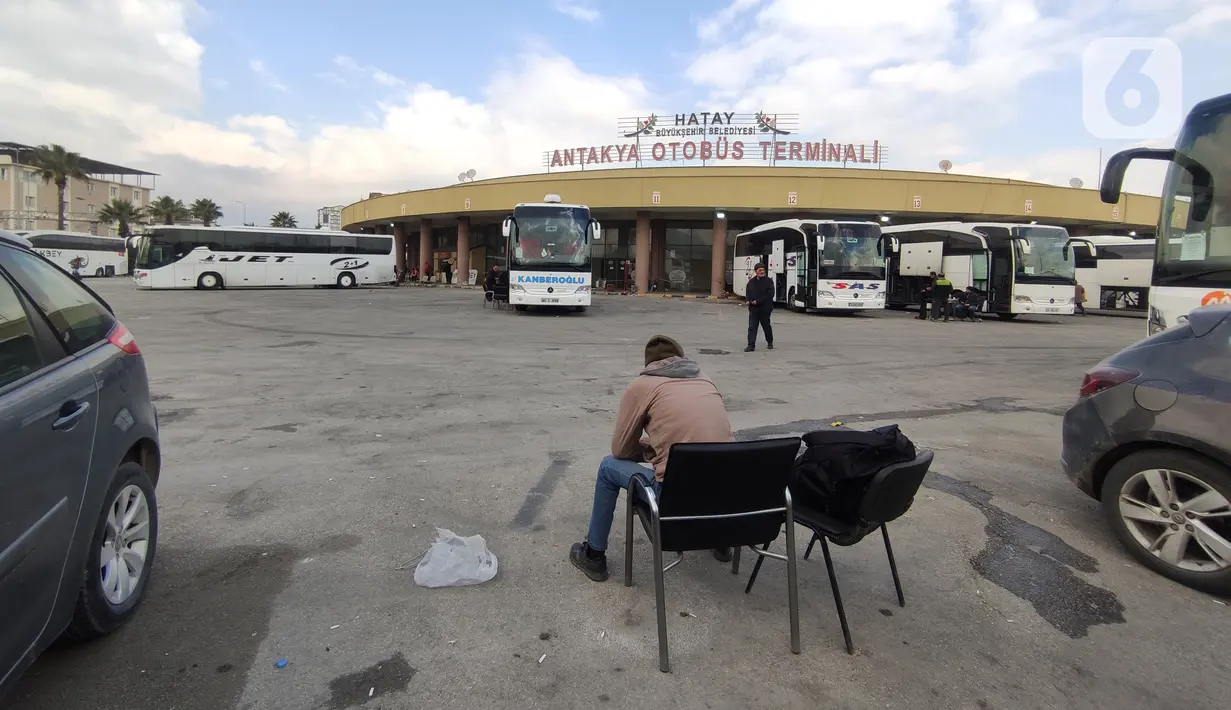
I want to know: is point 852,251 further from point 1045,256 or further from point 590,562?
point 590,562

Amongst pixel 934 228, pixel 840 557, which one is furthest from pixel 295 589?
pixel 934 228

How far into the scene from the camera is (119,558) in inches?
114

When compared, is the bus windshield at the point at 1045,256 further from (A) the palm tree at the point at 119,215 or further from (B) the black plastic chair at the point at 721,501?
(A) the palm tree at the point at 119,215

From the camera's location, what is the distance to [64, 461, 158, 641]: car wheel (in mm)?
2650

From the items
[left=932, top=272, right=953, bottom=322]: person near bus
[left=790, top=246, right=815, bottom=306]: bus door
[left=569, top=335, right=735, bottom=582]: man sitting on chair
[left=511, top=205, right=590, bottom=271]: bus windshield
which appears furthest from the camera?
[left=790, top=246, right=815, bottom=306]: bus door

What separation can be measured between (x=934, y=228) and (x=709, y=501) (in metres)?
26.9

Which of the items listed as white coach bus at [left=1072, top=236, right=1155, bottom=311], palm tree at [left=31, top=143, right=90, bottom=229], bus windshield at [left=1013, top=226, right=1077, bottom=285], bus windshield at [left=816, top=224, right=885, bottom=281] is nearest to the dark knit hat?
bus windshield at [left=816, top=224, right=885, bottom=281]

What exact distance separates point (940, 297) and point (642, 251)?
16719 millimetres

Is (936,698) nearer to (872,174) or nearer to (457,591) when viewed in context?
(457,591)

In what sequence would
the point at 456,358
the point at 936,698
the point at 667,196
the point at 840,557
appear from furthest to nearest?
the point at 667,196 → the point at 456,358 → the point at 840,557 → the point at 936,698

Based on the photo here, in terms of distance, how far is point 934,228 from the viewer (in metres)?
26.1

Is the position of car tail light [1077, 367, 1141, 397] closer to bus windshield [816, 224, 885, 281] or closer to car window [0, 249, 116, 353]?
car window [0, 249, 116, 353]

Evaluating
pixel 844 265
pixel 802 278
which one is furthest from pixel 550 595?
pixel 802 278

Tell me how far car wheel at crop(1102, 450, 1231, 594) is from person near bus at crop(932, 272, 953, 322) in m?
20.8
